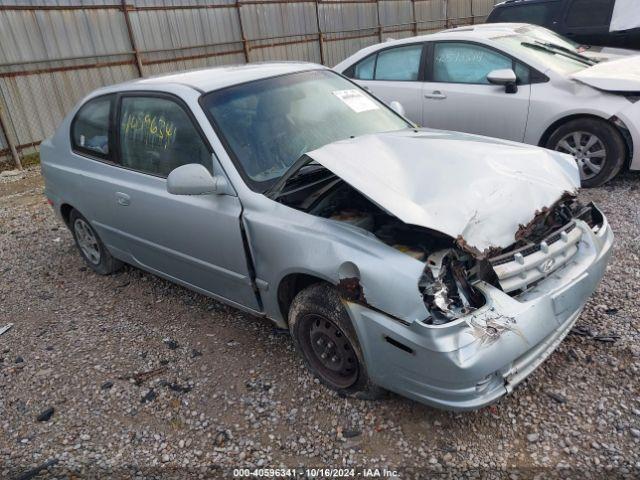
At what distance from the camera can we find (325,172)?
2.88m

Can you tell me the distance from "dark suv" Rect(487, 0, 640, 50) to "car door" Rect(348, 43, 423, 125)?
3365 mm

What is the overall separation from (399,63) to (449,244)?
430 cm

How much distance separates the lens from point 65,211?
14.8ft

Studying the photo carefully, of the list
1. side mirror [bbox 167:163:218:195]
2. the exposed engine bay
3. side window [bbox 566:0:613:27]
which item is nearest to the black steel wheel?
the exposed engine bay

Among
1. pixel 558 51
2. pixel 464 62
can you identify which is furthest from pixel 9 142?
pixel 558 51

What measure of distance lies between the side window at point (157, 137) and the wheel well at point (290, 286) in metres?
0.86

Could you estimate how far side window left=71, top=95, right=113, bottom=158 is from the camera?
12.4ft

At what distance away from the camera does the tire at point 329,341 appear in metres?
2.49

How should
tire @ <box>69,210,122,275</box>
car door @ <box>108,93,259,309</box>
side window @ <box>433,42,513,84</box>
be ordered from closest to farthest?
1. car door @ <box>108,93,259,309</box>
2. tire @ <box>69,210,122,275</box>
3. side window @ <box>433,42,513,84</box>

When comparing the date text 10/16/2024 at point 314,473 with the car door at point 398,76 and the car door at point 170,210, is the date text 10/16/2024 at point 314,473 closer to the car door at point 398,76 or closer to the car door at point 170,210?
the car door at point 170,210

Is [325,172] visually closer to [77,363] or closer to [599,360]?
[599,360]

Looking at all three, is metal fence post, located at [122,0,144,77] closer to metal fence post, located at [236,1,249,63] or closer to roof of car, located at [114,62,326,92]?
metal fence post, located at [236,1,249,63]

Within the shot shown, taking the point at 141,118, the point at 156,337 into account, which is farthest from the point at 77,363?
the point at 141,118

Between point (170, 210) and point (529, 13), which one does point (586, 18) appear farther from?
point (170, 210)
